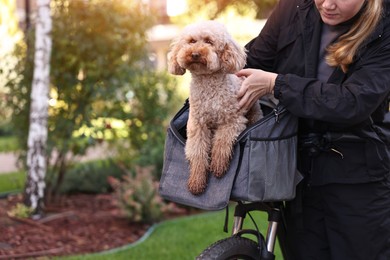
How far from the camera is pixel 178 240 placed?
580 centimetres

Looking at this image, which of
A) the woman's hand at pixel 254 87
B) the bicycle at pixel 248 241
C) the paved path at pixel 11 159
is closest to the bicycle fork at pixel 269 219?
the bicycle at pixel 248 241

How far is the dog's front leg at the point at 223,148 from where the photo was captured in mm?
2639

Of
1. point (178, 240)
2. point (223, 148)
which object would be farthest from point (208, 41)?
point (178, 240)

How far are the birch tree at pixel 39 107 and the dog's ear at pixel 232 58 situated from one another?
13.3 feet

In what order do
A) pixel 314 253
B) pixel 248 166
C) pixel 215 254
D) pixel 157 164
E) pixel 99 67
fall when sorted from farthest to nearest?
pixel 157 164, pixel 99 67, pixel 314 253, pixel 215 254, pixel 248 166

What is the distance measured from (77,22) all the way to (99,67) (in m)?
0.59

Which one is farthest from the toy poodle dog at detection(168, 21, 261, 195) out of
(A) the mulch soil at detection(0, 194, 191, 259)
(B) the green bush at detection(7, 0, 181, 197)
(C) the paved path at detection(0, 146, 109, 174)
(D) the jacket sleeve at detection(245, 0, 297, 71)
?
(C) the paved path at detection(0, 146, 109, 174)

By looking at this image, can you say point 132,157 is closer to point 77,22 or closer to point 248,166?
point 77,22

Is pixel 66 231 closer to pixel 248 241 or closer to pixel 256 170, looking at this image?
pixel 248 241

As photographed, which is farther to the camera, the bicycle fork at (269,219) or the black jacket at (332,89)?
the bicycle fork at (269,219)

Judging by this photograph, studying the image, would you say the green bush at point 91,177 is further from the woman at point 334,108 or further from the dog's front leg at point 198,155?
the dog's front leg at point 198,155

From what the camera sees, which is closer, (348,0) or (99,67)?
(348,0)

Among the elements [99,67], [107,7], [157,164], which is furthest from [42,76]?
[157,164]

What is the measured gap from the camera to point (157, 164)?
7.82m
